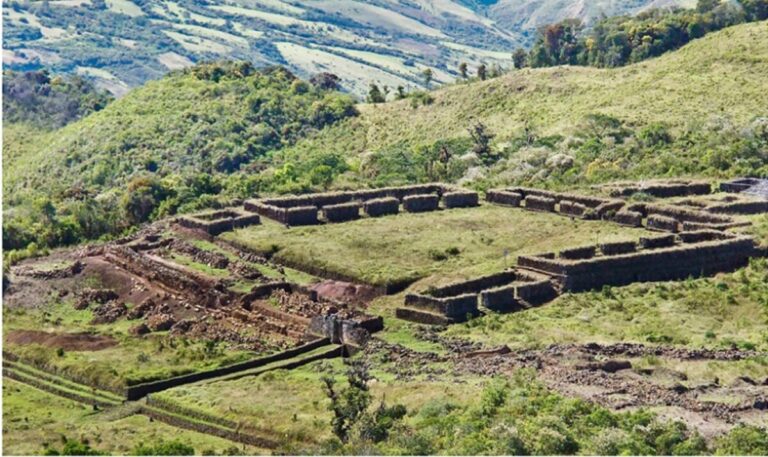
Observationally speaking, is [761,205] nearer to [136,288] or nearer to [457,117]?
[136,288]

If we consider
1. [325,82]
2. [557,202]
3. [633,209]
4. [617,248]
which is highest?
[325,82]

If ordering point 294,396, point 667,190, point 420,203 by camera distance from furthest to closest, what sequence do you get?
point 667,190 → point 420,203 → point 294,396

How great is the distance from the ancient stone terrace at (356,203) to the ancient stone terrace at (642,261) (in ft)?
45.6

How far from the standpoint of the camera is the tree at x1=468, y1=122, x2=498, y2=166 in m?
98.1

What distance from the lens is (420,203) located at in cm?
7606

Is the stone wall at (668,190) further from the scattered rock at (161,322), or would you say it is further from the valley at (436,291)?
the scattered rock at (161,322)

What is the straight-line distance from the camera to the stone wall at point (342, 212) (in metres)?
72.7

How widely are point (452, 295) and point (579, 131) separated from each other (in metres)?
44.0

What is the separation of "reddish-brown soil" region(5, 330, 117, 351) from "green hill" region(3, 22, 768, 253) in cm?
1664

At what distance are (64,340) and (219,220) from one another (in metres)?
15.5

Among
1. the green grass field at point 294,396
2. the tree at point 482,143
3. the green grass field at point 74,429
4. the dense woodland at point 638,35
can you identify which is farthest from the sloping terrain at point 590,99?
the green grass field at point 74,429

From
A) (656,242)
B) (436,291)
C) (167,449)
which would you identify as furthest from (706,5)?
(167,449)

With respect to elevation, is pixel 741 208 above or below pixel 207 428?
above

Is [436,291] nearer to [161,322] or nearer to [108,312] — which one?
[161,322]
